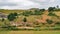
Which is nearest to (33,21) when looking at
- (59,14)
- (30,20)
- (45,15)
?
(30,20)

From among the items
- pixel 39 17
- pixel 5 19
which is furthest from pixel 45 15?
pixel 5 19

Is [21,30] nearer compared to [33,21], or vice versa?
[21,30]

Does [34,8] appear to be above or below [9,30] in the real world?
above

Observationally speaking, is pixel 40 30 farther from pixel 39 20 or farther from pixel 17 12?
pixel 17 12

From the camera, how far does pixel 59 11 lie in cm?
1396

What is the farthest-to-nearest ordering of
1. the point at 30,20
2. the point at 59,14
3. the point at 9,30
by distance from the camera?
the point at 59,14 < the point at 30,20 < the point at 9,30

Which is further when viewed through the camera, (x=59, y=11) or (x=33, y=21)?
(x=59, y=11)

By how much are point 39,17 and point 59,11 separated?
1.98 meters

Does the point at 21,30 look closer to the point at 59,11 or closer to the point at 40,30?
the point at 40,30

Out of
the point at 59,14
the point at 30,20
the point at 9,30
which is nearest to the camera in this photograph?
the point at 9,30

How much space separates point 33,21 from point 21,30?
1.17m

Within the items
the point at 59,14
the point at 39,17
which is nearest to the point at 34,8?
the point at 39,17

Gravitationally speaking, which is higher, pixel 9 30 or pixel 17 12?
pixel 17 12

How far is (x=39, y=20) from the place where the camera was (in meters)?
12.4
